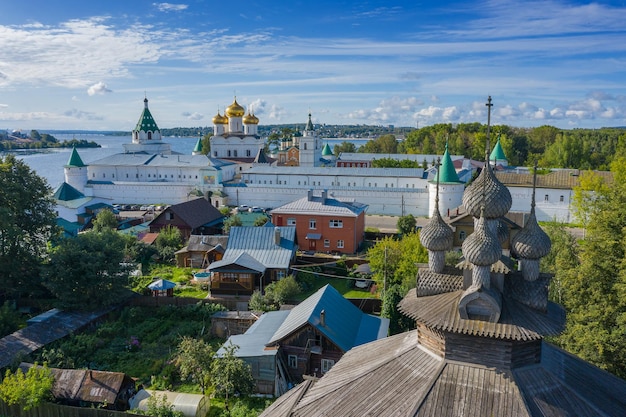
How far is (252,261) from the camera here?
24219 mm

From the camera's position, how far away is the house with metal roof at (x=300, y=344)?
49.0 ft

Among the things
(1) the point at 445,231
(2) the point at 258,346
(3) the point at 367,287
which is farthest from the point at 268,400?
(3) the point at 367,287

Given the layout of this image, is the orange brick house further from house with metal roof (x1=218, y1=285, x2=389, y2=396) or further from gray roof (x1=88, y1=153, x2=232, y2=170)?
gray roof (x1=88, y1=153, x2=232, y2=170)

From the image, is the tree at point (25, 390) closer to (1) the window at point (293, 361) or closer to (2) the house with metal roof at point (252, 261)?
(1) the window at point (293, 361)

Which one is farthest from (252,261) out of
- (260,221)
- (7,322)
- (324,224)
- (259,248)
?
(260,221)

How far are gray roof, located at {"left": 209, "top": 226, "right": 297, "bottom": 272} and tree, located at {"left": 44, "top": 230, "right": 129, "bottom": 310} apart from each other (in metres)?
4.52

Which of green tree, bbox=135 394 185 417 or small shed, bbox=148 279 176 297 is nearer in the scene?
green tree, bbox=135 394 185 417

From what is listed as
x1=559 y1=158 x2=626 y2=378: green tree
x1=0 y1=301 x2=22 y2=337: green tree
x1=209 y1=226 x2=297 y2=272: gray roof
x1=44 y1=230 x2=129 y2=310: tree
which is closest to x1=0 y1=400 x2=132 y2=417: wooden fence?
x1=0 y1=301 x2=22 y2=337: green tree

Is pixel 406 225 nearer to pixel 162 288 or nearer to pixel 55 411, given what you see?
pixel 162 288

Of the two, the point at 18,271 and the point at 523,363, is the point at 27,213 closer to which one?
the point at 18,271

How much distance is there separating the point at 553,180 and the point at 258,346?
33.0 meters

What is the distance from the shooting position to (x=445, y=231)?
8852 mm

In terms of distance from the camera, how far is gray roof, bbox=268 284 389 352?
50.8 ft

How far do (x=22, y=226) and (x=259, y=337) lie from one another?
1390 cm
